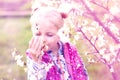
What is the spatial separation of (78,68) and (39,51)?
21 centimetres

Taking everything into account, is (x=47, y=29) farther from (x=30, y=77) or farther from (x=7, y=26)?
(x=7, y=26)

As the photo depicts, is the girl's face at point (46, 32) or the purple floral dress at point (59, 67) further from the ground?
the girl's face at point (46, 32)

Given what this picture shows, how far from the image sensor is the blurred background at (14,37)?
7.10 ft

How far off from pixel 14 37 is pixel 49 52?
1.01 m

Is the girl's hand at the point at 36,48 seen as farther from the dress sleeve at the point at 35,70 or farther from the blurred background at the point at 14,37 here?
the blurred background at the point at 14,37

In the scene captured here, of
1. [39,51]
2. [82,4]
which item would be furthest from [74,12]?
[39,51]

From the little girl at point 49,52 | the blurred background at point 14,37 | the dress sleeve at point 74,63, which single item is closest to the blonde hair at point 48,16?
the little girl at point 49,52

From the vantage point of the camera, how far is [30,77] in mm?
1368

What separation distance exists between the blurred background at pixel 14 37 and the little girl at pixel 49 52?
65 centimetres

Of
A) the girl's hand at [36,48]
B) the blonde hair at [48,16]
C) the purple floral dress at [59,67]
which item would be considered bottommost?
the purple floral dress at [59,67]

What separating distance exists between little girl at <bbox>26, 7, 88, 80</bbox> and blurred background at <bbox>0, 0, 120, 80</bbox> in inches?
25.8

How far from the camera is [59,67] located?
142 cm

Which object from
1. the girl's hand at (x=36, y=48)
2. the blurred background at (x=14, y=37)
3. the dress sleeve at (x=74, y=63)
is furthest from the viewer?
the blurred background at (x=14, y=37)

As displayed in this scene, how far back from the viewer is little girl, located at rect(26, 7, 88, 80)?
1353 mm
